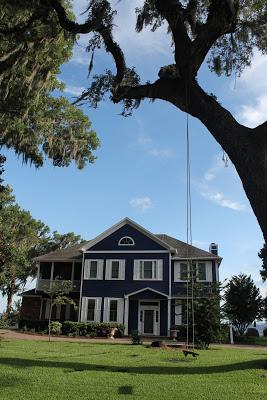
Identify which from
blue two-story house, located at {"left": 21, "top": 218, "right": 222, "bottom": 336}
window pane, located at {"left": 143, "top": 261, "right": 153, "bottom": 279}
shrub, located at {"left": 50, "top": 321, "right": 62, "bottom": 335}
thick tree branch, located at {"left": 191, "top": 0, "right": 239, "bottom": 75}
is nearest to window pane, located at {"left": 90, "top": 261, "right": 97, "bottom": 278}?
blue two-story house, located at {"left": 21, "top": 218, "right": 222, "bottom": 336}

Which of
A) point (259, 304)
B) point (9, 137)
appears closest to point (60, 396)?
point (9, 137)

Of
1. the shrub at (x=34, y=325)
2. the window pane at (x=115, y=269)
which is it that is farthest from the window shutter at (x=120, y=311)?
the shrub at (x=34, y=325)

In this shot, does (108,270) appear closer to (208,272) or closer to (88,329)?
(88,329)

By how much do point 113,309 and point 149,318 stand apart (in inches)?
101

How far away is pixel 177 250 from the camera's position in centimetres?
3322

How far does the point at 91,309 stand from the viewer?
106 ft

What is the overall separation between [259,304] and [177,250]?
10.7 metres

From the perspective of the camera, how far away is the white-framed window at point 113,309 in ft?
104

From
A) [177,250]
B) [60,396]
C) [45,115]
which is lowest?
[60,396]

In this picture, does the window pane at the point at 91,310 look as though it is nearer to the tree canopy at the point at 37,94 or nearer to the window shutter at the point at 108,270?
the window shutter at the point at 108,270

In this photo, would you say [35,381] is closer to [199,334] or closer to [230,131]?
[230,131]

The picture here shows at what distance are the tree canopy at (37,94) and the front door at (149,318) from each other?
43.7ft

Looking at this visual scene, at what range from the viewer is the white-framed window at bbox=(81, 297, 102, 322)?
31919mm

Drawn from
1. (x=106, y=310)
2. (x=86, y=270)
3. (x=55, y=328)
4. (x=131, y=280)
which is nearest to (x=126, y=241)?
(x=131, y=280)
